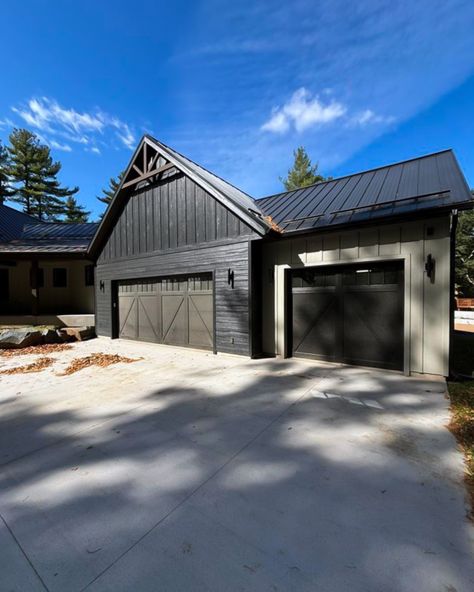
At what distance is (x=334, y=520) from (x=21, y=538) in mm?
2108

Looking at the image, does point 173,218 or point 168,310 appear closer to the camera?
point 173,218

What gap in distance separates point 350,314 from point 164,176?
7.14 metres

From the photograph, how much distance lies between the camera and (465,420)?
3.34m

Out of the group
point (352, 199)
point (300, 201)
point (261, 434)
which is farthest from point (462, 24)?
point (261, 434)

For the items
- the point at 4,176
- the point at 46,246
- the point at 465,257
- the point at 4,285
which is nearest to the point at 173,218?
the point at 46,246

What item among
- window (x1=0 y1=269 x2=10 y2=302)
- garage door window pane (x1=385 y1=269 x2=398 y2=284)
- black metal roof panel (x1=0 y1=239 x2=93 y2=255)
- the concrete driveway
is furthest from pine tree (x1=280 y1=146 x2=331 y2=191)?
the concrete driveway

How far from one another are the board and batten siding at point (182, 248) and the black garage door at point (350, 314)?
141 centimetres

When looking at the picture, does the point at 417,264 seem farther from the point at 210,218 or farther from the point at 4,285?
the point at 4,285

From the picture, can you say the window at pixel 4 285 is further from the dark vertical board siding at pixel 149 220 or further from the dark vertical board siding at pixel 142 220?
the dark vertical board siding at pixel 149 220

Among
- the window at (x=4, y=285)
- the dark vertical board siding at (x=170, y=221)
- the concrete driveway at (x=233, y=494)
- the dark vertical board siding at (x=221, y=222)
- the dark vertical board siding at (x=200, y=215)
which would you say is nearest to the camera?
the concrete driveway at (x=233, y=494)

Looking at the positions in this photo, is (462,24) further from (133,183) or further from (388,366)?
(133,183)

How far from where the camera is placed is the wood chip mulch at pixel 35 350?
786cm

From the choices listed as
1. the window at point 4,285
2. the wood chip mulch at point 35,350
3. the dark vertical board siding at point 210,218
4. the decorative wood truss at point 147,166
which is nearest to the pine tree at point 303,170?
the decorative wood truss at point 147,166

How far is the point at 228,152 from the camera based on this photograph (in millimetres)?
12531
